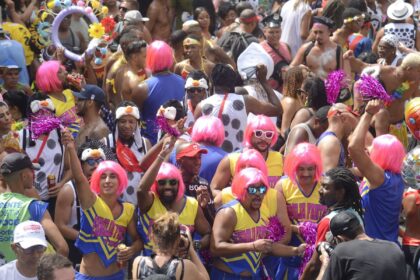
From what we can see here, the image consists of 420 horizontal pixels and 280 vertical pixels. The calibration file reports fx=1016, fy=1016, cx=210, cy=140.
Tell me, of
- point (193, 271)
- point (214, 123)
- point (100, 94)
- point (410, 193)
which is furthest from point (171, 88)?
point (193, 271)

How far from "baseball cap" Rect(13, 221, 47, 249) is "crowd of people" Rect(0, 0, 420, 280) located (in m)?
0.01

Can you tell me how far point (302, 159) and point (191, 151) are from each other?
0.90m

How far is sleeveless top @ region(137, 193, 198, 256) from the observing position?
7805 mm

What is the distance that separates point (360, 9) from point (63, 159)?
21.8ft

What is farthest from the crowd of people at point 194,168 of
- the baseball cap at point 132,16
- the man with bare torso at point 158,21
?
the man with bare torso at point 158,21

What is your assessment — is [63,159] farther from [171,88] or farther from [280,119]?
[280,119]

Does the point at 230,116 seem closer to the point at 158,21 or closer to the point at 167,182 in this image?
the point at 167,182

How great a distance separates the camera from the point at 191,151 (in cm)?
823

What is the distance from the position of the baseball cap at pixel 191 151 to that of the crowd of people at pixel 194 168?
12mm

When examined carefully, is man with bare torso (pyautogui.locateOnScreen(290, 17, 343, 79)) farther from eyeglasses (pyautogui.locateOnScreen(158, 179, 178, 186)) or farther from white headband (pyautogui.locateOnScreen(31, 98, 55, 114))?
eyeglasses (pyautogui.locateOnScreen(158, 179, 178, 186))

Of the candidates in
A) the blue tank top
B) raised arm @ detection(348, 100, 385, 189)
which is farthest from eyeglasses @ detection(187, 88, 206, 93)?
raised arm @ detection(348, 100, 385, 189)

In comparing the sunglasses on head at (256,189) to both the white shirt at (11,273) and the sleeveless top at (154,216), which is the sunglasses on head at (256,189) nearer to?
the sleeveless top at (154,216)

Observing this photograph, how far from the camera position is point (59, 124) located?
8.15 metres

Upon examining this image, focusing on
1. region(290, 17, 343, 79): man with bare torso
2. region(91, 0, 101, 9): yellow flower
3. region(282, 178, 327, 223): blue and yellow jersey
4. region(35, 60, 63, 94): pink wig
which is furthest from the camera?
region(290, 17, 343, 79): man with bare torso
